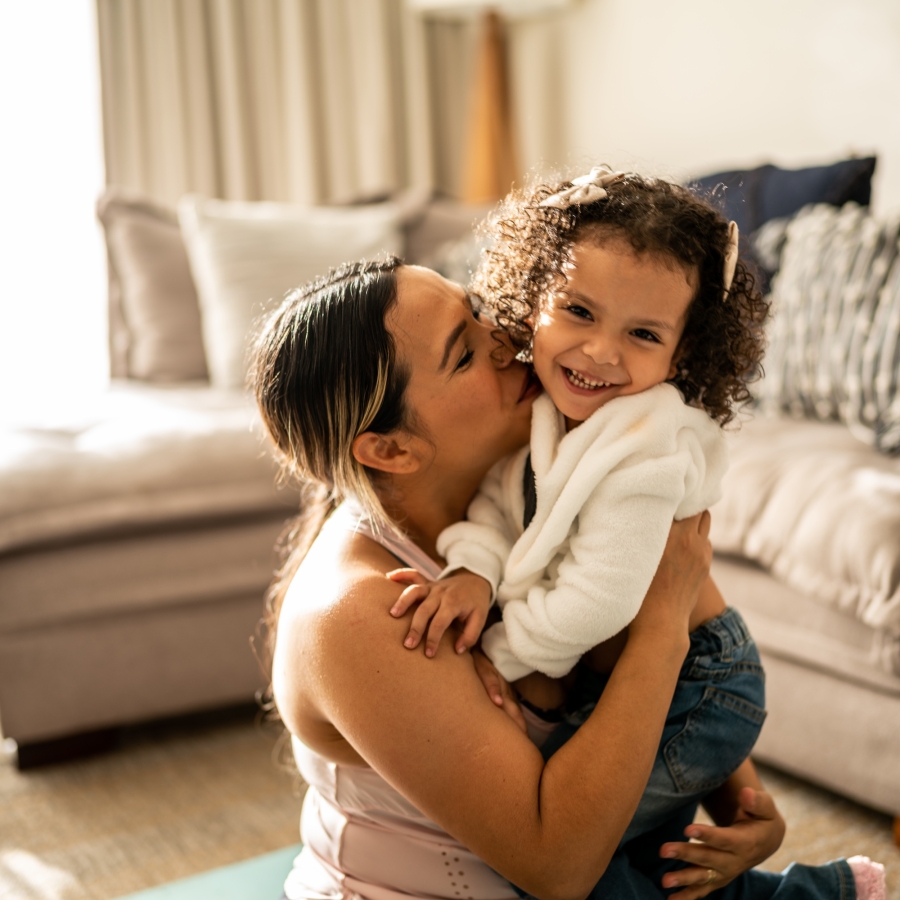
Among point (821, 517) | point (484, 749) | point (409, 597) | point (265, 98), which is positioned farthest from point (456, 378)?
point (265, 98)

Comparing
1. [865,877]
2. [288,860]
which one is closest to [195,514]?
[288,860]

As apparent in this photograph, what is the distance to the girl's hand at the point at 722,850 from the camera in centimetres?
→ 98

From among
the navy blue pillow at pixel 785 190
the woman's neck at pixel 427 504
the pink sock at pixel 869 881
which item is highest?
the navy blue pillow at pixel 785 190

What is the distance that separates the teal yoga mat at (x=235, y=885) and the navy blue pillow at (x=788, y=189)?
1.61 metres

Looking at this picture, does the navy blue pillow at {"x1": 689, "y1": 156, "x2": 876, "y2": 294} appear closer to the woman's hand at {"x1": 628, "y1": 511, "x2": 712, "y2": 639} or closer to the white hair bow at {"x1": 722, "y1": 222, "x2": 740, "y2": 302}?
the white hair bow at {"x1": 722, "y1": 222, "x2": 740, "y2": 302}

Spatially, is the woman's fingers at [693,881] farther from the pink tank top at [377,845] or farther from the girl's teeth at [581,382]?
the girl's teeth at [581,382]

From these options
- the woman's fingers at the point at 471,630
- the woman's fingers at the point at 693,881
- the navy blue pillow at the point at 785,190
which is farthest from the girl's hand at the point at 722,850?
the navy blue pillow at the point at 785,190

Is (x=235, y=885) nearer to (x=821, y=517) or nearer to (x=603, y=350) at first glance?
(x=603, y=350)

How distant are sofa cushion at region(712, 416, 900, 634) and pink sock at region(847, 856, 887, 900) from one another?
505 millimetres

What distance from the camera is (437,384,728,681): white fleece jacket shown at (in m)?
0.92

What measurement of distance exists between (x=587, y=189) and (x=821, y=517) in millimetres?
819

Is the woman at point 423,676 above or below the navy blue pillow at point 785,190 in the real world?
below

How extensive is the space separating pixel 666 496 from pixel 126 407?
1.71m

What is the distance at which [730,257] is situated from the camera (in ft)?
3.39
